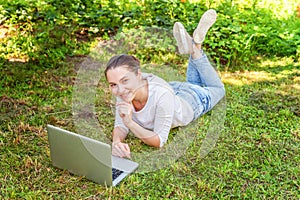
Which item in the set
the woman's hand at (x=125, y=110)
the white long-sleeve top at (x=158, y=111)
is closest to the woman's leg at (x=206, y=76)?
the white long-sleeve top at (x=158, y=111)

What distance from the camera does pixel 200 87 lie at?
3258mm

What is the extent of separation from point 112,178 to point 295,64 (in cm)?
255

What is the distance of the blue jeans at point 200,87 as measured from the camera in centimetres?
312

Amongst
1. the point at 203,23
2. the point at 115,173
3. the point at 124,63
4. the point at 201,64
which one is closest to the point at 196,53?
the point at 201,64

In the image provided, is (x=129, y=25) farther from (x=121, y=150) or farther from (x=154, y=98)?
(x=121, y=150)

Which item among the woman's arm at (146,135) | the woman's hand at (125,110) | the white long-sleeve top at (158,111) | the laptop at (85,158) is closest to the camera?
the laptop at (85,158)

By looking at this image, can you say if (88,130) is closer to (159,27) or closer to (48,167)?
(48,167)

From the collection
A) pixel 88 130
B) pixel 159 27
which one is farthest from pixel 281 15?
pixel 88 130

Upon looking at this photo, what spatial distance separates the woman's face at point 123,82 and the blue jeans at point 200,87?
585mm

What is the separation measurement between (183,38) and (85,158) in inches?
51.7

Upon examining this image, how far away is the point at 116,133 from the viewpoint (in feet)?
9.14

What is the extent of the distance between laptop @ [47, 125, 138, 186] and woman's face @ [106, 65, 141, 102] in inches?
15.5

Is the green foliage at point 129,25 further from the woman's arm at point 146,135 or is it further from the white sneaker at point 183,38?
the woman's arm at point 146,135

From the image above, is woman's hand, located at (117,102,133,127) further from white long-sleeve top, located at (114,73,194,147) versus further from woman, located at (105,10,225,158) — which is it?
white long-sleeve top, located at (114,73,194,147)
